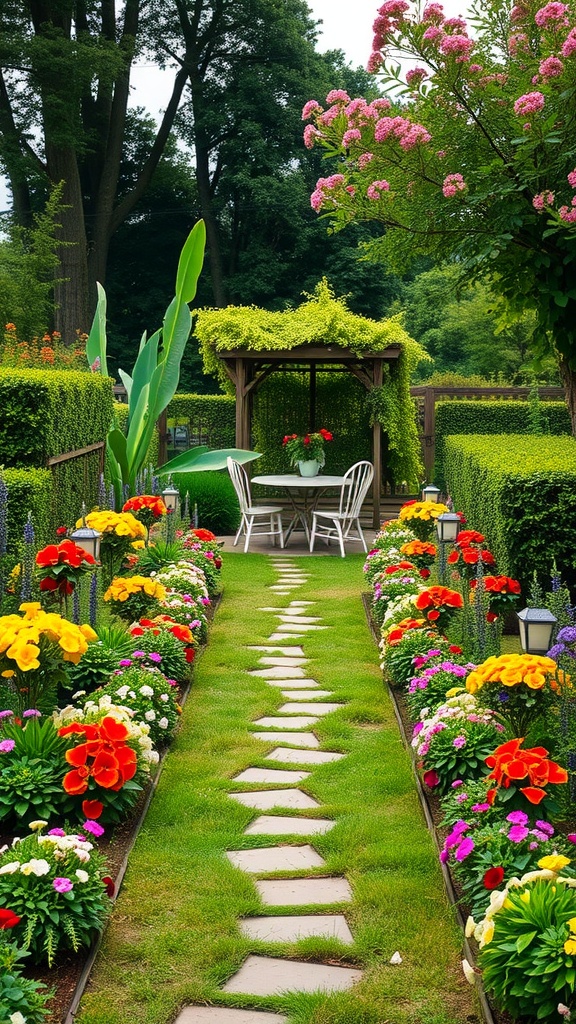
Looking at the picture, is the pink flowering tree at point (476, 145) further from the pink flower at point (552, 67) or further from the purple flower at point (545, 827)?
the purple flower at point (545, 827)

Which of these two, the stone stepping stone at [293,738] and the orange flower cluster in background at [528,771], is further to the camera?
the stone stepping stone at [293,738]

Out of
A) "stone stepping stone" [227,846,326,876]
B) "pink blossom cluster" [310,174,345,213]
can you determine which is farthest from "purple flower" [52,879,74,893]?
"pink blossom cluster" [310,174,345,213]

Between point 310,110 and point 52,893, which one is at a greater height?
point 310,110

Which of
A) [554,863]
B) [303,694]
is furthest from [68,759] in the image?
[303,694]

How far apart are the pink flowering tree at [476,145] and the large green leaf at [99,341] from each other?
12.0ft

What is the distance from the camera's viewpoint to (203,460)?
370 inches

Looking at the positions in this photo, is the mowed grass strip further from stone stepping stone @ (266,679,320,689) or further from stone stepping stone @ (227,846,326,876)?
stone stepping stone @ (266,679,320,689)

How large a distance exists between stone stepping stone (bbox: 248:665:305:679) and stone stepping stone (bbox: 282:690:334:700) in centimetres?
29

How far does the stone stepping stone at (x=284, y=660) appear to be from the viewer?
5801 millimetres

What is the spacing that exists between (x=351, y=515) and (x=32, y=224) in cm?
1495

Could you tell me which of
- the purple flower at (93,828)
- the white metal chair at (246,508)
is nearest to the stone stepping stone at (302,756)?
the purple flower at (93,828)

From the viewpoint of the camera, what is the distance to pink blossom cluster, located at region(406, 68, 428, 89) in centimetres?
571

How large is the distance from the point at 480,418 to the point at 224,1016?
13668mm

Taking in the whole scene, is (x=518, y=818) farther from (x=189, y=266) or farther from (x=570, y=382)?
(x=189, y=266)
